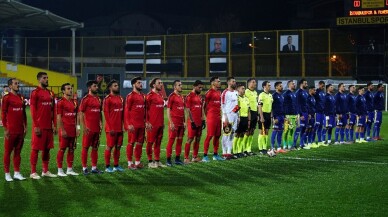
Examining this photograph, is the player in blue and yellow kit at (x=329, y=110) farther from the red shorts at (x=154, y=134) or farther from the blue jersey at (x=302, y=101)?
the red shorts at (x=154, y=134)

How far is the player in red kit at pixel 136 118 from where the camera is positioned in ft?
51.9

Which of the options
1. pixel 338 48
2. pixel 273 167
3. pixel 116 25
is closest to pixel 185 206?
pixel 273 167

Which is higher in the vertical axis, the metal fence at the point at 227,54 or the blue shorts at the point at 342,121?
the metal fence at the point at 227,54

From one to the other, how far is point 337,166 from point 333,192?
427 centimetres

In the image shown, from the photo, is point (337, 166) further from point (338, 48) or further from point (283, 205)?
point (338, 48)

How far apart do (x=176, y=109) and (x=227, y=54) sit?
39.0m

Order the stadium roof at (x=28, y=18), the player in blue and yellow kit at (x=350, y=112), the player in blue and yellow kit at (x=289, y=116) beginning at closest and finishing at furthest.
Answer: the player in blue and yellow kit at (x=289, y=116) → the player in blue and yellow kit at (x=350, y=112) → the stadium roof at (x=28, y=18)

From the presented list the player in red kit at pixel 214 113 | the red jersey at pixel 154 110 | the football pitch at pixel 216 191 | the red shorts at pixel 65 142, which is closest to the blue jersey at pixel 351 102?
the football pitch at pixel 216 191

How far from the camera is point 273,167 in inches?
628

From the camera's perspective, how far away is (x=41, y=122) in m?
14.2

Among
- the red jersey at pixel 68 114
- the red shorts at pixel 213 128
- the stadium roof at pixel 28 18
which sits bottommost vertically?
the red shorts at pixel 213 128

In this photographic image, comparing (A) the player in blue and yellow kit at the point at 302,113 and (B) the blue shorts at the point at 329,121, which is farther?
(B) the blue shorts at the point at 329,121

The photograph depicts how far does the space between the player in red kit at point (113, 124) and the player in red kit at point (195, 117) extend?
2.41 metres

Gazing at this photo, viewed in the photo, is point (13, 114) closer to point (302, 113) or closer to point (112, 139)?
point (112, 139)
